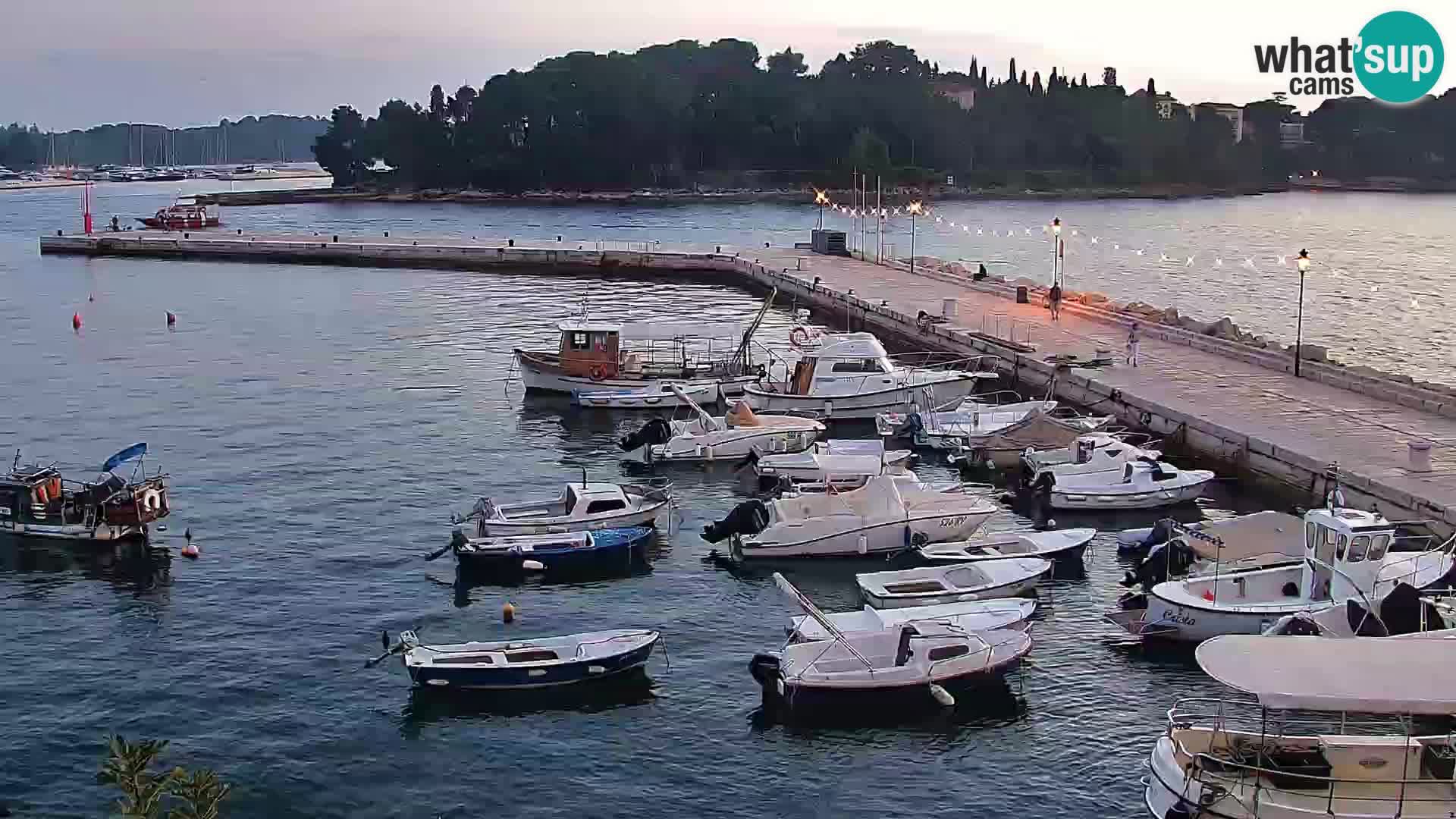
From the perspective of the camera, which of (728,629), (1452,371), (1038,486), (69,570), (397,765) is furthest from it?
(1452,371)

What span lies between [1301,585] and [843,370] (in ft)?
69.8

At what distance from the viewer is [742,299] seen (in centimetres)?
7994

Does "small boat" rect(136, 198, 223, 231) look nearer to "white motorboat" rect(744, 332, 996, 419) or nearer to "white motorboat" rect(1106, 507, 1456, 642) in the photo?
"white motorboat" rect(744, 332, 996, 419)

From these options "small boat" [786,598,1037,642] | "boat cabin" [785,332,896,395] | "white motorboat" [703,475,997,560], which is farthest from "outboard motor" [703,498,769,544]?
"boat cabin" [785,332,896,395]

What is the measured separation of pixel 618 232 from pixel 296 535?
115922mm

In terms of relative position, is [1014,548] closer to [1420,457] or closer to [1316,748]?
[1420,457]

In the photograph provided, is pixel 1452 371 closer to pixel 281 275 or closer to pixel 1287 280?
pixel 1287 280

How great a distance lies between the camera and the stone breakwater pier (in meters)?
34.6

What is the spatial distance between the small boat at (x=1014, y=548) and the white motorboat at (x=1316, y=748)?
10984mm

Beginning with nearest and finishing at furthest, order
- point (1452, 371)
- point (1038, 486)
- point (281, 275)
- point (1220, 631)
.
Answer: point (1220, 631) → point (1038, 486) → point (1452, 371) → point (281, 275)

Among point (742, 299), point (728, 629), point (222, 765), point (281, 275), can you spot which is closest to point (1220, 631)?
point (728, 629)

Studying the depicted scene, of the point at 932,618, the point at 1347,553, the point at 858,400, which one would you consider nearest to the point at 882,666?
the point at 932,618

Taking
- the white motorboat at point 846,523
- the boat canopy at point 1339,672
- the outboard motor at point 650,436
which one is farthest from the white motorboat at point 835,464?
the boat canopy at point 1339,672

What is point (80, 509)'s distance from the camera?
3391 centimetres
